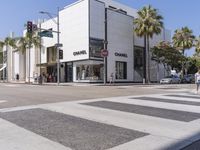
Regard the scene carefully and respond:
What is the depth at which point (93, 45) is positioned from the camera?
148ft

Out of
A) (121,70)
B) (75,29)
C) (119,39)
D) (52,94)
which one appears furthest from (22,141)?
(121,70)

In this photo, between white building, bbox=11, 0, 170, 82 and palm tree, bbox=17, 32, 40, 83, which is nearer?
white building, bbox=11, 0, 170, 82

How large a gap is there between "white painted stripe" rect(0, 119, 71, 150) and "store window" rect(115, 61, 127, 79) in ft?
136

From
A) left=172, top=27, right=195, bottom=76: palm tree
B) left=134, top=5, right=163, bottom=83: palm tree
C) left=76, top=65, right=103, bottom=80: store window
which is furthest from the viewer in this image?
left=172, top=27, right=195, bottom=76: palm tree

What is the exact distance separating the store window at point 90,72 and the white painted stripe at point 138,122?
33824 millimetres

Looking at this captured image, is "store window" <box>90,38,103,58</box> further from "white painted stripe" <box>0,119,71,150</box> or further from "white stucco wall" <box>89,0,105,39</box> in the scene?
"white painted stripe" <box>0,119,71,150</box>

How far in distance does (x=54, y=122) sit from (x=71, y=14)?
40485mm

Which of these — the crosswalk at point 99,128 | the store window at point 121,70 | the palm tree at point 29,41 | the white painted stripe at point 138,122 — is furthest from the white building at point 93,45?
the crosswalk at point 99,128

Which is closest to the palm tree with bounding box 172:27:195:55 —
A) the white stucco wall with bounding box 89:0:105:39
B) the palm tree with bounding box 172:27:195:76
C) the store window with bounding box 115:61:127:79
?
the palm tree with bounding box 172:27:195:76

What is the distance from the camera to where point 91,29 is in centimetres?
4453

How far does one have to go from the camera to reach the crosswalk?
6684mm

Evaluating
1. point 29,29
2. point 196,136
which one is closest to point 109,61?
point 29,29

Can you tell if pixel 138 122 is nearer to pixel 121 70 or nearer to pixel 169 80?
pixel 169 80

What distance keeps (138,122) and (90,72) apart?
120ft
